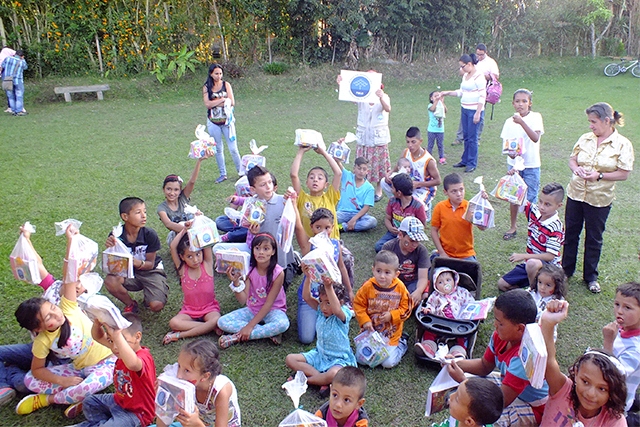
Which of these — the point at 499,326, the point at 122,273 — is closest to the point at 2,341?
the point at 122,273

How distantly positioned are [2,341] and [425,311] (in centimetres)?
338

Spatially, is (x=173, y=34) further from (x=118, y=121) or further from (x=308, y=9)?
(x=118, y=121)

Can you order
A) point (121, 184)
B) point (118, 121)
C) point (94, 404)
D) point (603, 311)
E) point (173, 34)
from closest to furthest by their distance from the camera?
point (94, 404) → point (603, 311) → point (121, 184) → point (118, 121) → point (173, 34)

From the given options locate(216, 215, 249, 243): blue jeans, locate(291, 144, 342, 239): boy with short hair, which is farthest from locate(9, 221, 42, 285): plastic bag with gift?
locate(291, 144, 342, 239): boy with short hair

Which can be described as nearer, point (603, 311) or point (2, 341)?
point (2, 341)

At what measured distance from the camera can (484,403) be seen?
2529 millimetres

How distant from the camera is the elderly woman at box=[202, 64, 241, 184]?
26.2 ft

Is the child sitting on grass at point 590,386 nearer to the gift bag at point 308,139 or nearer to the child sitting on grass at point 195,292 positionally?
the child sitting on grass at point 195,292

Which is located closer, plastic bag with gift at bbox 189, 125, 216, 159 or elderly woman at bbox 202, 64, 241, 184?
plastic bag with gift at bbox 189, 125, 216, 159

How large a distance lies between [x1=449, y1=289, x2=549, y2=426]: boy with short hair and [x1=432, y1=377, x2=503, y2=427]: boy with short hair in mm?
302

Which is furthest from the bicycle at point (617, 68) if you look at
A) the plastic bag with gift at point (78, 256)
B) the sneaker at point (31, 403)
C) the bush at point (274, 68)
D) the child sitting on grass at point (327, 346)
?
the sneaker at point (31, 403)

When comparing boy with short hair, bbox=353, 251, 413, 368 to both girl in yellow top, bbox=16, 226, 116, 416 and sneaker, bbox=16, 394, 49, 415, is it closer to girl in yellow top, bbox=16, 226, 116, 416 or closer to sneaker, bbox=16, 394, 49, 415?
girl in yellow top, bbox=16, 226, 116, 416

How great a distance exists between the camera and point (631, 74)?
54.5 ft

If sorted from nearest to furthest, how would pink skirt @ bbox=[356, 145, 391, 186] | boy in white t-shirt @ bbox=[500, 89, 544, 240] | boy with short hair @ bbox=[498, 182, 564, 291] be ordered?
boy with short hair @ bbox=[498, 182, 564, 291]
boy in white t-shirt @ bbox=[500, 89, 544, 240]
pink skirt @ bbox=[356, 145, 391, 186]
